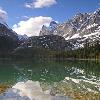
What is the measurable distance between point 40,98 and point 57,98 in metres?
2.24

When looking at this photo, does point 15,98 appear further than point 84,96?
No

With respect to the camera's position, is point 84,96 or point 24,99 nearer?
point 24,99

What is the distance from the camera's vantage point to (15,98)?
36281 mm

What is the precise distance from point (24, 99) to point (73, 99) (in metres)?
6.36

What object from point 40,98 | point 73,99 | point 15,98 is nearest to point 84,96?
point 73,99

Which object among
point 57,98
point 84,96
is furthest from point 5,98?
point 84,96

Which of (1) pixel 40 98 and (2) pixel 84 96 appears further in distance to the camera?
(2) pixel 84 96

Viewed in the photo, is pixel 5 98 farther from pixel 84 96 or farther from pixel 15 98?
pixel 84 96

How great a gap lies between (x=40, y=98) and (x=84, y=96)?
6543 mm

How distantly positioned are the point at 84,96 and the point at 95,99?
11.0 ft

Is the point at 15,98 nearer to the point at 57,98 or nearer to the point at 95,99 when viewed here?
the point at 57,98

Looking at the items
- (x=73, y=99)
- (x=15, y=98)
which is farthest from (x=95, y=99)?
(x=15, y=98)

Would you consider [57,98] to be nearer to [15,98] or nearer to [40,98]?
[40,98]

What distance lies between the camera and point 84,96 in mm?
38719
